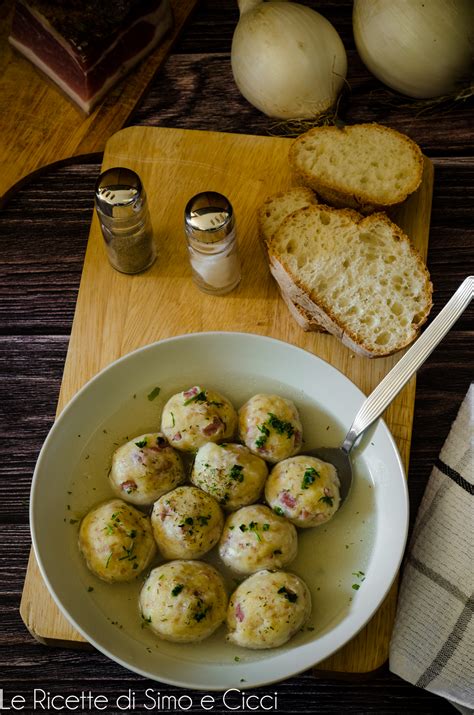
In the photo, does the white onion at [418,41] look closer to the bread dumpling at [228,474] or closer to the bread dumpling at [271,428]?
the bread dumpling at [271,428]

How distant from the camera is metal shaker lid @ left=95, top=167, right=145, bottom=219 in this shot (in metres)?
1.79

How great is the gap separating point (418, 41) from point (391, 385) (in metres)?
0.94

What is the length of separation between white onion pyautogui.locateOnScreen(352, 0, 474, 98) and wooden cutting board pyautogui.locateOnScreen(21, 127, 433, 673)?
0.77ft

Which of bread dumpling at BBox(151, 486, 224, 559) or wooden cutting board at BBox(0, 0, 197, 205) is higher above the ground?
wooden cutting board at BBox(0, 0, 197, 205)

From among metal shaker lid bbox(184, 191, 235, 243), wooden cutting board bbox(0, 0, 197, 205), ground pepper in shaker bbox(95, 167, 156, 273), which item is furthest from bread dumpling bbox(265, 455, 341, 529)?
wooden cutting board bbox(0, 0, 197, 205)

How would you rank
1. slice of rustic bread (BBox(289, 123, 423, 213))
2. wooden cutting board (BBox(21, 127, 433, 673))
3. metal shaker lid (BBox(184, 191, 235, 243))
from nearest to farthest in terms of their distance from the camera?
metal shaker lid (BBox(184, 191, 235, 243))
wooden cutting board (BBox(21, 127, 433, 673))
slice of rustic bread (BBox(289, 123, 423, 213))

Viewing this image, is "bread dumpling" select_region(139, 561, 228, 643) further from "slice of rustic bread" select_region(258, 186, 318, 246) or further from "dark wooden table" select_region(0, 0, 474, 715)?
"slice of rustic bread" select_region(258, 186, 318, 246)

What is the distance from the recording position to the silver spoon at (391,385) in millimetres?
1711

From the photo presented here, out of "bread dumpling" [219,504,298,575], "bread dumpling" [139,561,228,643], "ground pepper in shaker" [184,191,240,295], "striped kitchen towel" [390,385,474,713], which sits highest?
"ground pepper in shaker" [184,191,240,295]

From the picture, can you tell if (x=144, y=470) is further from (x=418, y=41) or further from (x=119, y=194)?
(x=418, y=41)

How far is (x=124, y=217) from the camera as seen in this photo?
1819mm

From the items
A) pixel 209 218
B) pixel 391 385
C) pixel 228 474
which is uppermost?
pixel 209 218

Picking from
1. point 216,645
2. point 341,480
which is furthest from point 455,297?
point 216,645

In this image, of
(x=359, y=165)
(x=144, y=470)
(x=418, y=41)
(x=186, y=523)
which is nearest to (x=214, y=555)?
(x=186, y=523)
